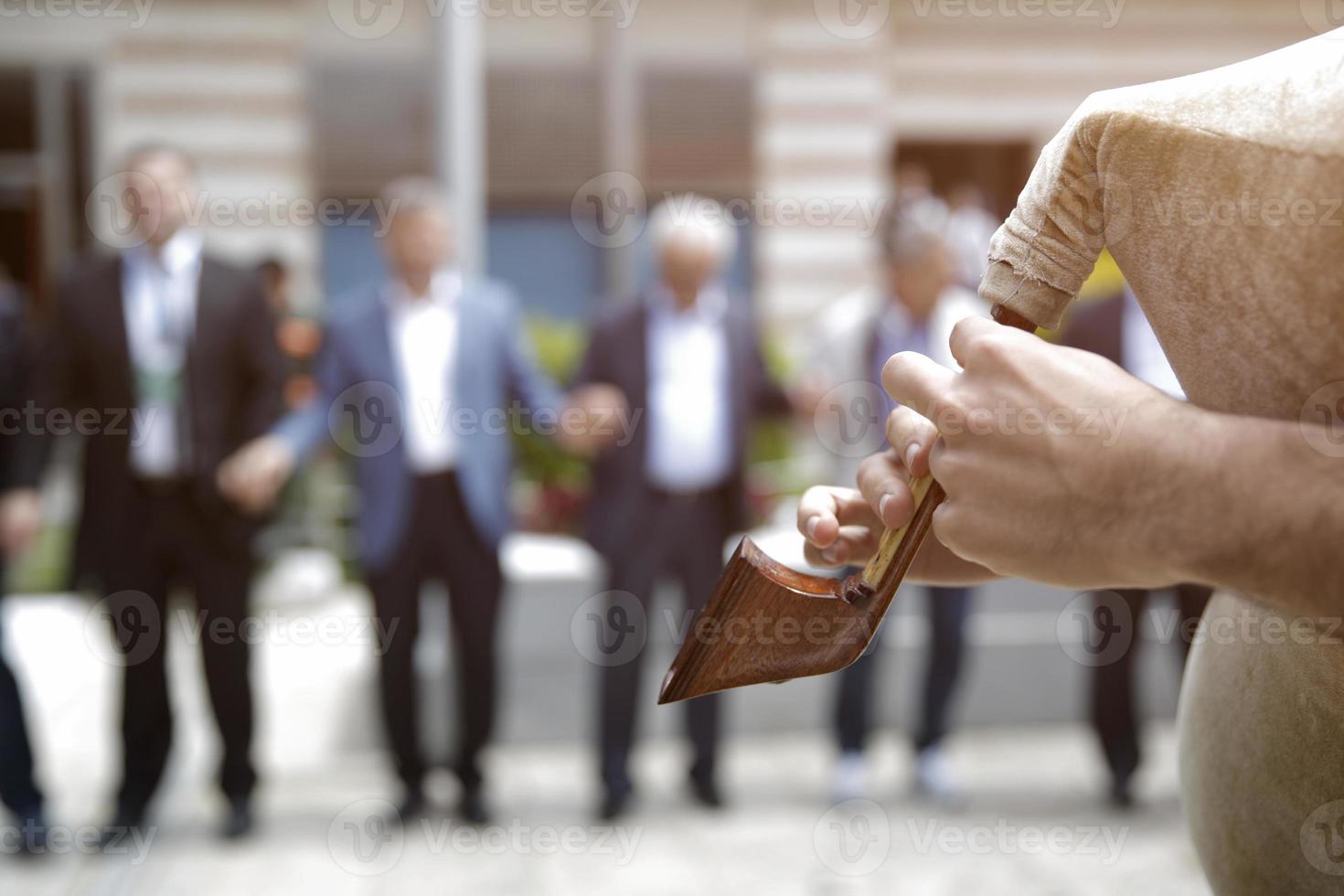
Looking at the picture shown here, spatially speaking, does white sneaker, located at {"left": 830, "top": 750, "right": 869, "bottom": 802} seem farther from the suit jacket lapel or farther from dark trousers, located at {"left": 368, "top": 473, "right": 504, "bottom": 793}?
the suit jacket lapel

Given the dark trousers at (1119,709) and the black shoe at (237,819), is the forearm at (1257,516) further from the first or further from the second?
the black shoe at (237,819)

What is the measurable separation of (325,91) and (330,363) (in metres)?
7.58

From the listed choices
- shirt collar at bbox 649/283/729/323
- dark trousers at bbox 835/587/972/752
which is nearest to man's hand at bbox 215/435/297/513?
shirt collar at bbox 649/283/729/323

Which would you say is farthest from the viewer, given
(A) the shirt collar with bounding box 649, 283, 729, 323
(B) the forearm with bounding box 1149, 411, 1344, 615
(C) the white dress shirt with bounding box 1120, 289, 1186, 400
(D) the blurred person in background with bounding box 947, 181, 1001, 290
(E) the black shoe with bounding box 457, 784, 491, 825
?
(D) the blurred person in background with bounding box 947, 181, 1001, 290

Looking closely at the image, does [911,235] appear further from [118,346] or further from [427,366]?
[118,346]

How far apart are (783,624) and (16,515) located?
151 inches

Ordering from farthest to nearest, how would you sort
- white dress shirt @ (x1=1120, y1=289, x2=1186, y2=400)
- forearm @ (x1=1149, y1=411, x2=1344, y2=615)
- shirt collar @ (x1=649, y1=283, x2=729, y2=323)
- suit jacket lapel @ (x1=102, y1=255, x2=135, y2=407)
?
shirt collar @ (x1=649, y1=283, x2=729, y2=323)
white dress shirt @ (x1=1120, y1=289, x2=1186, y2=400)
suit jacket lapel @ (x1=102, y1=255, x2=135, y2=407)
forearm @ (x1=1149, y1=411, x2=1344, y2=615)

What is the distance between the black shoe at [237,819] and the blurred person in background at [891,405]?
1958 millimetres

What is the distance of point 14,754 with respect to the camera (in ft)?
13.7

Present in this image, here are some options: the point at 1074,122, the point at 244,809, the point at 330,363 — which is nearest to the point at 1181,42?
the point at 330,363

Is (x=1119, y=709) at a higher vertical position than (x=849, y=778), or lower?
higher

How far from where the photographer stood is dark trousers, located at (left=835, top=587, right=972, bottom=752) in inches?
188

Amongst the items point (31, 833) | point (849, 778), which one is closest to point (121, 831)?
point (31, 833)

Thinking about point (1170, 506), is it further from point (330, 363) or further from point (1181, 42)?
point (1181, 42)
